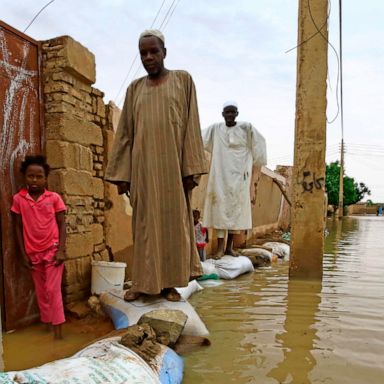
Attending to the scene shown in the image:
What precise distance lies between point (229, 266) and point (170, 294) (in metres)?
1.97

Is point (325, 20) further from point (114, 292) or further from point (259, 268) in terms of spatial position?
point (114, 292)

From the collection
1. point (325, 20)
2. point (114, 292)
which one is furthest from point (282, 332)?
point (325, 20)

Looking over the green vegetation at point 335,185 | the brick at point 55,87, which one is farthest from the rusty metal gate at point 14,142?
the green vegetation at point 335,185

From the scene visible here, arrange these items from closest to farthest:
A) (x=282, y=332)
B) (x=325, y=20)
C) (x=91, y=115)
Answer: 1. (x=282, y=332)
2. (x=91, y=115)
3. (x=325, y=20)

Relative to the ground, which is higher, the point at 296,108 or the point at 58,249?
Answer: the point at 296,108

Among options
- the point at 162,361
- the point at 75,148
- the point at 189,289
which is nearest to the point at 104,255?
the point at 189,289

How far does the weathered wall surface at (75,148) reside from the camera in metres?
3.24

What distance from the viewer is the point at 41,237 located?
2.73 meters

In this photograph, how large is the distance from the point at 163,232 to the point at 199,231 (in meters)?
2.09

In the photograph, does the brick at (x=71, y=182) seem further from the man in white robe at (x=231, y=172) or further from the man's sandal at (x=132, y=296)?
the man in white robe at (x=231, y=172)

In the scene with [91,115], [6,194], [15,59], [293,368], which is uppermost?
[15,59]

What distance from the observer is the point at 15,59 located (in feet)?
9.73

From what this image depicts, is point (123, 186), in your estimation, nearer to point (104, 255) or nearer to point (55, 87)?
point (55, 87)

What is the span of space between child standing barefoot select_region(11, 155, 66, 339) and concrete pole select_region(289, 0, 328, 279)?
8.81 feet
